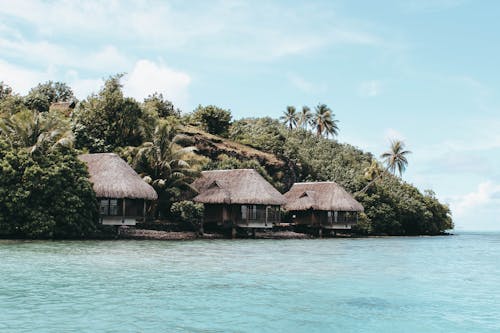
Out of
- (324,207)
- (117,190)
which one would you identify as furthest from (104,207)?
(324,207)

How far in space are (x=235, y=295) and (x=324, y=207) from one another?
99.6 feet

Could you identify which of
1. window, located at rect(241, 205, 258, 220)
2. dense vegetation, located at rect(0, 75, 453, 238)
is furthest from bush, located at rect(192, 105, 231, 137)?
window, located at rect(241, 205, 258, 220)

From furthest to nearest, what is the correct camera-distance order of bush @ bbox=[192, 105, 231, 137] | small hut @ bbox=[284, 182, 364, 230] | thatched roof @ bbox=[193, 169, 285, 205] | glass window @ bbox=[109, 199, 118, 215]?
bush @ bbox=[192, 105, 231, 137]
small hut @ bbox=[284, 182, 364, 230]
thatched roof @ bbox=[193, 169, 285, 205]
glass window @ bbox=[109, 199, 118, 215]

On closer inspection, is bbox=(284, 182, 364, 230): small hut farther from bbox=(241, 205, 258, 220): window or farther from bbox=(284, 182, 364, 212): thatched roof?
bbox=(241, 205, 258, 220): window

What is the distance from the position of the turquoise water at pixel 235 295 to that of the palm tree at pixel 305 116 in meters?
59.3

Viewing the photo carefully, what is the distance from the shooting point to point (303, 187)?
44719 mm

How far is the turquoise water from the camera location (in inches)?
376

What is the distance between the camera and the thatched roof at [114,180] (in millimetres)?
29359

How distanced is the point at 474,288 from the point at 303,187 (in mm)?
30011

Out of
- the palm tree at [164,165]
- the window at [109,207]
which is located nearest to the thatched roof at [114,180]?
the window at [109,207]

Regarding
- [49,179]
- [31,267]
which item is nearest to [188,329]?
[31,267]

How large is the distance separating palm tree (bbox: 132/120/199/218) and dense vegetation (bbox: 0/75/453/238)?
0.06 metres

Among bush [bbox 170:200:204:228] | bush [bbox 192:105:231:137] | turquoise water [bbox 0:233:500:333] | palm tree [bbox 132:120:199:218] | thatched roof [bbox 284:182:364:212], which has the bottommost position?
turquoise water [bbox 0:233:500:333]

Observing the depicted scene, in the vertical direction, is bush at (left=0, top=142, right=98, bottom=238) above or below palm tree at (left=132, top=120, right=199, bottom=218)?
below
